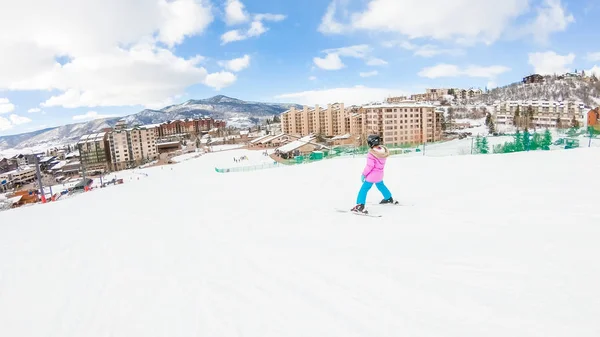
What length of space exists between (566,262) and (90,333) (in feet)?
13.8

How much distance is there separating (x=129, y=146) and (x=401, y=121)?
62187 millimetres

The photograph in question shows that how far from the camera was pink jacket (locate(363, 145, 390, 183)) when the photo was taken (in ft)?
17.1

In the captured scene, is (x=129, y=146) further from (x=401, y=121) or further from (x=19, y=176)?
(x=401, y=121)

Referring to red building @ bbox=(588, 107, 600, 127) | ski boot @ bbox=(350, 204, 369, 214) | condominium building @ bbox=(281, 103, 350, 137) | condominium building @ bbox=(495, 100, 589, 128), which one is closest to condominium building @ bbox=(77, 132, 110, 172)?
condominium building @ bbox=(281, 103, 350, 137)

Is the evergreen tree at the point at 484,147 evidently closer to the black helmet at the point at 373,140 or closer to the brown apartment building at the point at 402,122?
the black helmet at the point at 373,140

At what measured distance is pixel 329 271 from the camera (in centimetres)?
299

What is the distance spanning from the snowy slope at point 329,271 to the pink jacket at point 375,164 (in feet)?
2.08

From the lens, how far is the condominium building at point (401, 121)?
46781 millimetres

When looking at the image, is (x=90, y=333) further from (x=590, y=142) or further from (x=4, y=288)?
(x=590, y=142)

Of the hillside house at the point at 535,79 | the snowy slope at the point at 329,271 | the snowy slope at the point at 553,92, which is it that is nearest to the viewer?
the snowy slope at the point at 329,271

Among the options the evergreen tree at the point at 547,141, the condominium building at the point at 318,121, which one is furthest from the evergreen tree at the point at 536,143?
the condominium building at the point at 318,121

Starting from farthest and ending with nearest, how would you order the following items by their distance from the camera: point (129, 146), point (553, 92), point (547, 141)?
point (553, 92) < point (129, 146) < point (547, 141)

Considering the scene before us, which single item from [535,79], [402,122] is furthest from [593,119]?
[535,79]

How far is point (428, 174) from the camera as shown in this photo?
852 cm
